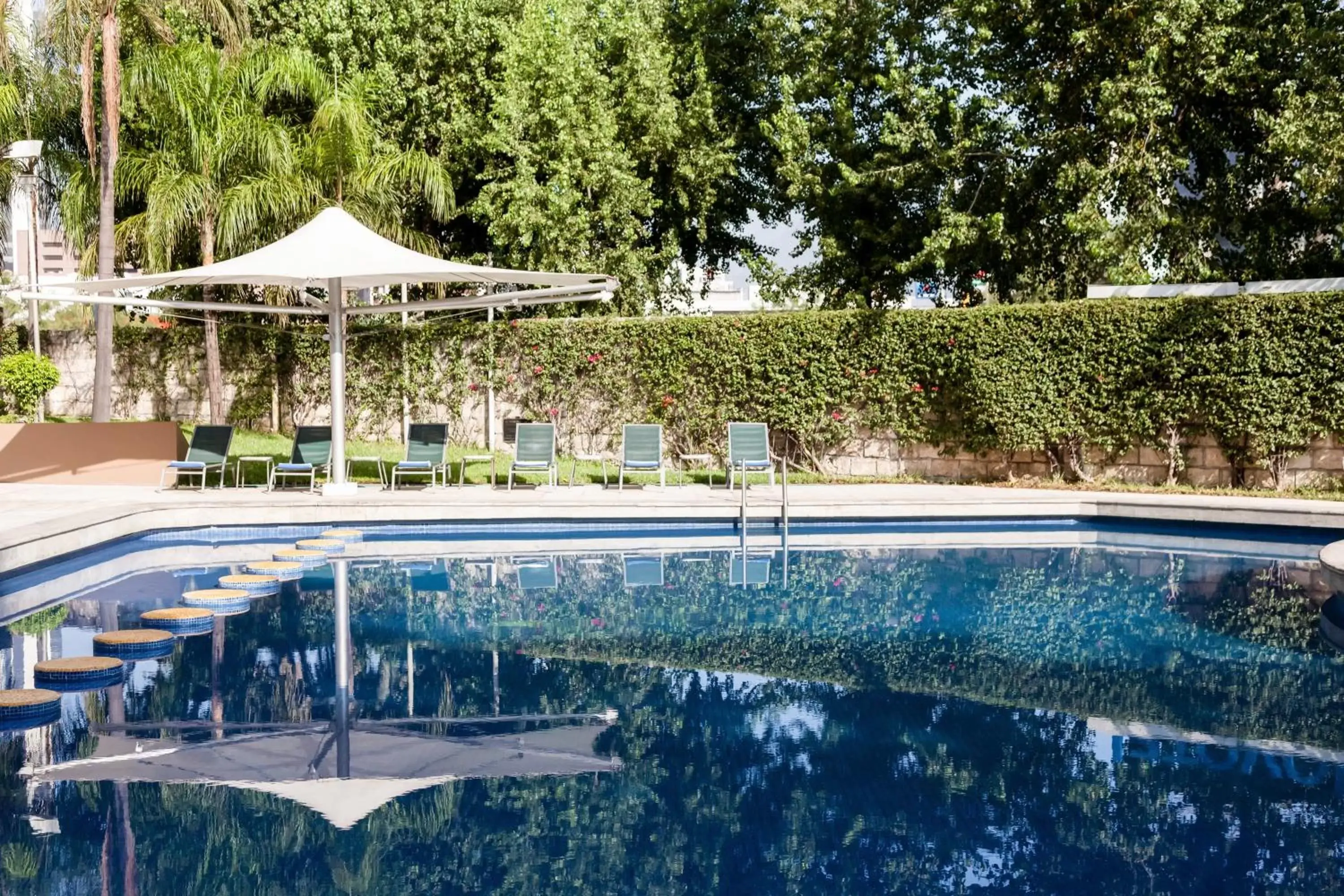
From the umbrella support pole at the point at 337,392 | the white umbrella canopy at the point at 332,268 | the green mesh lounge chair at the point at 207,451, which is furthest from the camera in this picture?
the green mesh lounge chair at the point at 207,451

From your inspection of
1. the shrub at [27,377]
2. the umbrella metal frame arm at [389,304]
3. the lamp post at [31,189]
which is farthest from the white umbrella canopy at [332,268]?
the shrub at [27,377]

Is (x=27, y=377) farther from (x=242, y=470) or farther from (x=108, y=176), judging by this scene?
(x=242, y=470)

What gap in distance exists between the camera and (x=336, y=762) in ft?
18.6

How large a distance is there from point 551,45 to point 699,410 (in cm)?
593

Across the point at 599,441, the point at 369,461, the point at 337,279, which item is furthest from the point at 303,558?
the point at 599,441

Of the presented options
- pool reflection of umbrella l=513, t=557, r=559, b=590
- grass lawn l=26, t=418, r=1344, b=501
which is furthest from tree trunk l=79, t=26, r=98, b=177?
pool reflection of umbrella l=513, t=557, r=559, b=590

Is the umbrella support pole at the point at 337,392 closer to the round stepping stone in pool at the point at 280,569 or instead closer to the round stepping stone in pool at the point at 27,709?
the round stepping stone in pool at the point at 280,569

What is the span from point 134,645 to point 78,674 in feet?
2.19

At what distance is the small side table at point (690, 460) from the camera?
1543 centimetres

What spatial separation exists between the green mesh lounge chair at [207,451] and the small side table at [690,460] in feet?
17.0

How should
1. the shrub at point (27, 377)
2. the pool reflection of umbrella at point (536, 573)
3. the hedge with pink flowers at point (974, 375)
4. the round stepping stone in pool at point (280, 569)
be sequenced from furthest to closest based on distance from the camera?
the shrub at point (27, 377) → the hedge with pink flowers at point (974, 375) → the pool reflection of umbrella at point (536, 573) → the round stepping stone in pool at point (280, 569)

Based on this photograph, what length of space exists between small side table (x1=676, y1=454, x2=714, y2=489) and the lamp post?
292 inches

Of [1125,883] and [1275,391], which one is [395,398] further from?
[1125,883]

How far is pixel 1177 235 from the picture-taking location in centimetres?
1584
